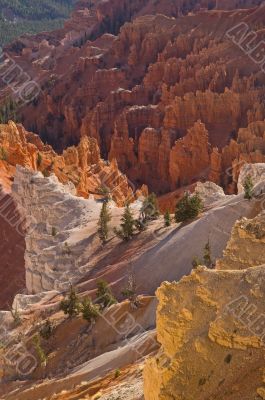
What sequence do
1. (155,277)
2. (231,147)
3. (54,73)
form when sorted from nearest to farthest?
(155,277), (231,147), (54,73)

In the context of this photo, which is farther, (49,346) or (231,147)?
(231,147)

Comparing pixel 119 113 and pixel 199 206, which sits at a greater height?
pixel 199 206

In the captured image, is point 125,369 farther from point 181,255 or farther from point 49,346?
point 181,255

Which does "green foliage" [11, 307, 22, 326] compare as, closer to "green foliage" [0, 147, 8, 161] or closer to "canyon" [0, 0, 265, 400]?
"canyon" [0, 0, 265, 400]

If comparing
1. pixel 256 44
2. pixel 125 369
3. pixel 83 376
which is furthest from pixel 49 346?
pixel 256 44

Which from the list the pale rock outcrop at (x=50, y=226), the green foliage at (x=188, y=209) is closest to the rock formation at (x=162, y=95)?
the pale rock outcrop at (x=50, y=226)

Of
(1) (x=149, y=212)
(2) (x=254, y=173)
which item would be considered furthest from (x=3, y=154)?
(2) (x=254, y=173)

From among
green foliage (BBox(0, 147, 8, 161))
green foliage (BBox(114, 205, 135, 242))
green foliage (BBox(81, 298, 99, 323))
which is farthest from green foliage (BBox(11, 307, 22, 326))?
green foliage (BBox(0, 147, 8, 161))
